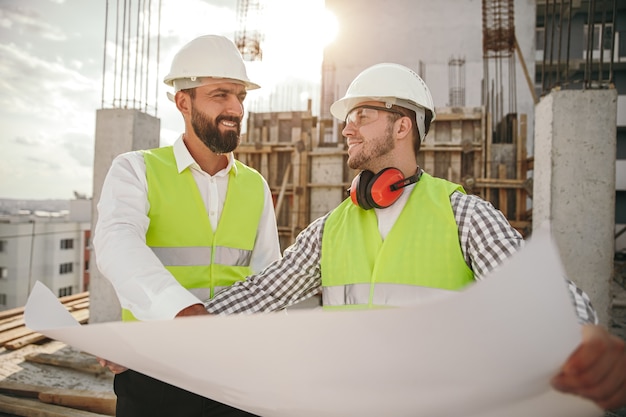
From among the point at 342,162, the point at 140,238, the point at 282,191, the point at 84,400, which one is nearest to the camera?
the point at 140,238

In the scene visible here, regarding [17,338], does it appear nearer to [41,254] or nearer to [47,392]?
[47,392]

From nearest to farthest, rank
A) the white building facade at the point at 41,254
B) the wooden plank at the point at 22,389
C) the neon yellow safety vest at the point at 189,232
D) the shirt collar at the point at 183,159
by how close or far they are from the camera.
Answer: the neon yellow safety vest at the point at 189,232
the shirt collar at the point at 183,159
the wooden plank at the point at 22,389
the white building facade at the point at 41,254

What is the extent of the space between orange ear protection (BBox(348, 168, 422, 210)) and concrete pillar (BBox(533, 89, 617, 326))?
442 cm

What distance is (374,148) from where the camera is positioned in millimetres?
2227

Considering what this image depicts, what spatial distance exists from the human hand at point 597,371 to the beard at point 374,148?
1.32 metres

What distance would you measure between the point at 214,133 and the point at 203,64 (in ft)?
1.33

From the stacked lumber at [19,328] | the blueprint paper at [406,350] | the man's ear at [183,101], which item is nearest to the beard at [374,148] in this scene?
the man's ear at [183,101]

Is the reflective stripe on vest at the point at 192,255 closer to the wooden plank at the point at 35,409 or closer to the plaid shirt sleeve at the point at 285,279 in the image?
the plaid shirt sleeve at the point at 285,279

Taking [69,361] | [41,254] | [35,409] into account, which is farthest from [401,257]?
[41,254]

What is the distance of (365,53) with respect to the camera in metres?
23.5

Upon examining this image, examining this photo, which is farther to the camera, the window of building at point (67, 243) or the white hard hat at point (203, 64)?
the window of building at point (67, 243)

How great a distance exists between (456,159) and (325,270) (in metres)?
11.0

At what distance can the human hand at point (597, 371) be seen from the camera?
101cm

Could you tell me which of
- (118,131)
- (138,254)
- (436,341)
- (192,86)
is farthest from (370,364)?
(118,131)
